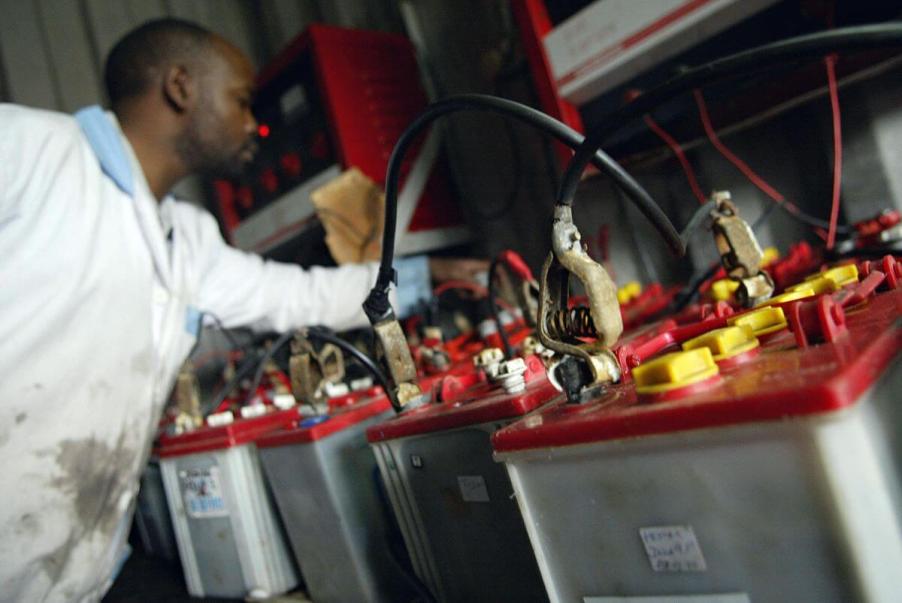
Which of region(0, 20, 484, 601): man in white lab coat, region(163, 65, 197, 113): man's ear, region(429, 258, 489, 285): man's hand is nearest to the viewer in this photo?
region(0, 20, 484, 601): man in white lab coat

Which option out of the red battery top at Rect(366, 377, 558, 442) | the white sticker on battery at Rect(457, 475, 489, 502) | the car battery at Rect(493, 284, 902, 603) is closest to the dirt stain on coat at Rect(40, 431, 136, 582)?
the red battery top at Rect(366, 377, 558, 442)

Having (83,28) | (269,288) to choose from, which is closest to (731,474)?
(269,288)

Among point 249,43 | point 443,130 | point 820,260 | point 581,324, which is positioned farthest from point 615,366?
point 249,43

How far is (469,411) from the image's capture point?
1.63 ft

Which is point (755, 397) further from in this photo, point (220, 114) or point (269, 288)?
point (220, 114)

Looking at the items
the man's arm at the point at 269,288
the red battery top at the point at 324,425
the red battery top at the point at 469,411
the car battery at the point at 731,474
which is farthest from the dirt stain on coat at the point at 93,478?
the car battery at the point at 731,474

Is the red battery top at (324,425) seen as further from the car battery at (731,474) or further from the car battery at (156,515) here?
the car battery at (156,515)

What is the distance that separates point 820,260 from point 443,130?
116cm

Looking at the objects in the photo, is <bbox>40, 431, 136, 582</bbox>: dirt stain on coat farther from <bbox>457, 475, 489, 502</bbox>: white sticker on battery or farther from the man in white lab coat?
<bbox>457, 475, 489, 502</bbox>: white sticker on battery

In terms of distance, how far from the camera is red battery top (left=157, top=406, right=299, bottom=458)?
0.88 metres

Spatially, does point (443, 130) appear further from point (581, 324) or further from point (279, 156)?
point (581, 324)

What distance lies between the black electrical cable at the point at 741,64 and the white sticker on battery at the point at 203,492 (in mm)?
786

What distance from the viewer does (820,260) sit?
2.81 ft

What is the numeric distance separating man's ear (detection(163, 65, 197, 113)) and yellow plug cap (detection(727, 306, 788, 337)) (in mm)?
1377
